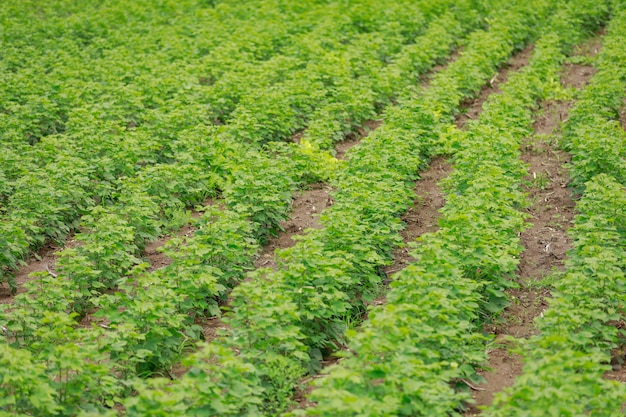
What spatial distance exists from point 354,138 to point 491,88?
376 centimetres

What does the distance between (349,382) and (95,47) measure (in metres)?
12.5

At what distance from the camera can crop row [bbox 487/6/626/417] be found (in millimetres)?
6340

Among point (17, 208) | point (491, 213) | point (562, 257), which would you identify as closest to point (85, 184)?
point (17, 208)

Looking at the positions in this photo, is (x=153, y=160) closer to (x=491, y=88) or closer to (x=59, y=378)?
(x=59, y=378)

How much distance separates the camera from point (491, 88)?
53.0ft

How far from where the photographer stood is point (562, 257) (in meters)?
10.0

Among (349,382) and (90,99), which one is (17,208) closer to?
→ (90,99)

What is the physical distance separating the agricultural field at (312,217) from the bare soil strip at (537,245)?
36 millimetres

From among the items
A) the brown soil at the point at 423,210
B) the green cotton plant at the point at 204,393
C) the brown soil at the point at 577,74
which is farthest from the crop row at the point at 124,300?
the brown soil at the point at 577,74

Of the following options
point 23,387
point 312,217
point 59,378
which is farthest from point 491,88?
point 23,387

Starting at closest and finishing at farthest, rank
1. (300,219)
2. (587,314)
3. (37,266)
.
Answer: (587,314), (37,266), (300,219)

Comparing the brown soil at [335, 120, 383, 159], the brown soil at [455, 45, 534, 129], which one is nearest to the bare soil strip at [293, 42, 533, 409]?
the brown soil at [455, 45, 534, 129]

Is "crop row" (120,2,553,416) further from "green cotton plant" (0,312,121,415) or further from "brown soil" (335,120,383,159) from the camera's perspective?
"brown soil" (335,120,383,159)

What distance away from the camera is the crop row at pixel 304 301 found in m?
6.57
